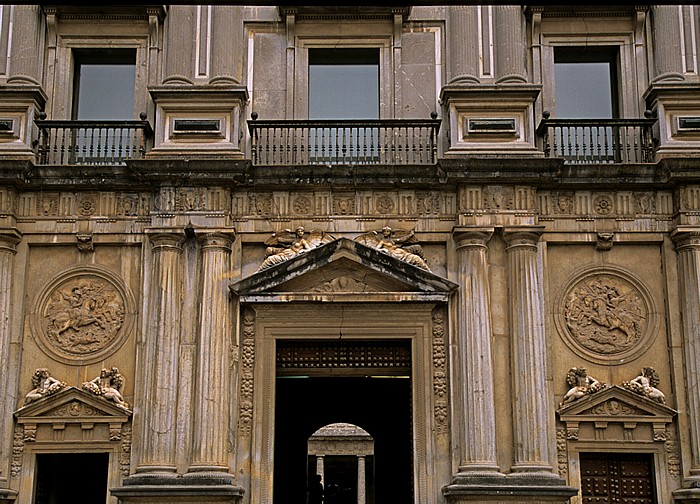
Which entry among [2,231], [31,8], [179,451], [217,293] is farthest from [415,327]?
[31,8]

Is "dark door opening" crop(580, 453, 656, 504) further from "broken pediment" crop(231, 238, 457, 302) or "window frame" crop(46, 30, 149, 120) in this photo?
"window frame" crop(46, 30, 149, 120)

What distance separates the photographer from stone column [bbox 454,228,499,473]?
1464 centimetres

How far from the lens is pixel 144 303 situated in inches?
616

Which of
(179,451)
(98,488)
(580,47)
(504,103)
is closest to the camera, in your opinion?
(179,451)

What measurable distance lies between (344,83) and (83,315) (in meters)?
6.37

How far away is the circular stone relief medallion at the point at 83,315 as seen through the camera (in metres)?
15.7

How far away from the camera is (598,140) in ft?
54.2

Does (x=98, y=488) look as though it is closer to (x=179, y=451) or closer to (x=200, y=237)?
(x=179, y=451)

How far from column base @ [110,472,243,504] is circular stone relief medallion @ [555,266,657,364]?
6.17 metres

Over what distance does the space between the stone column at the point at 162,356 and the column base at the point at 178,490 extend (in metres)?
0.22

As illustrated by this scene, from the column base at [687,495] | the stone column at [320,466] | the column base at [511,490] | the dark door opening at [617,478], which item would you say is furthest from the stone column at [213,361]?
the stone column at [320,466]

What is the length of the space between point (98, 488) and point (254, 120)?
26.6ft

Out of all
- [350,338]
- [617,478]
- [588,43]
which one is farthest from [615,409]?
[588,43]

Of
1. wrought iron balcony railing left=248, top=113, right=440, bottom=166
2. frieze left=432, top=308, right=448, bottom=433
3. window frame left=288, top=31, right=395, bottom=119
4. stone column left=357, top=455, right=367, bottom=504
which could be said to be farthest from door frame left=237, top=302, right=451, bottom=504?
stone column left=357, top=455, right=367, bottom=504
